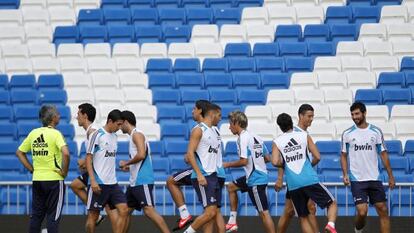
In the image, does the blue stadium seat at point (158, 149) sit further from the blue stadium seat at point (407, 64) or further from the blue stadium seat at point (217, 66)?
the blue stadium seat at point (407, 64)

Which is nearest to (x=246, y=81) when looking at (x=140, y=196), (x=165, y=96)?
(x=165, y=96)

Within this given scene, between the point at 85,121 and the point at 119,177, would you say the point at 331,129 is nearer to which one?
the point at 119,177

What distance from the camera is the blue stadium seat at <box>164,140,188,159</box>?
696 inches

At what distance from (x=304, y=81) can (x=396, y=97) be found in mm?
1822

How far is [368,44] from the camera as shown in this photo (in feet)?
63.2

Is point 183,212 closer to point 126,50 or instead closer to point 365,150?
point 365,150

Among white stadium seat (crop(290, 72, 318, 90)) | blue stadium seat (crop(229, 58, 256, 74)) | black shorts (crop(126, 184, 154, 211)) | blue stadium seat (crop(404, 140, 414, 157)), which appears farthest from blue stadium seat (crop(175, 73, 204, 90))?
black shorts (crop(126, 184, 154, 211))

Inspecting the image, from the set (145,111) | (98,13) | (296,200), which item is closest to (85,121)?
(296,200)

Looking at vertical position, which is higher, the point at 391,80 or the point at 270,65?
the point at 270,65

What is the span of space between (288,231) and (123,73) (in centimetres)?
588

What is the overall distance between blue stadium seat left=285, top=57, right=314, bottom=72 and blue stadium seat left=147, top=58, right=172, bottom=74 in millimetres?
2465

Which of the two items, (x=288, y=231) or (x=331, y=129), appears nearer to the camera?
(x=288, y=231)

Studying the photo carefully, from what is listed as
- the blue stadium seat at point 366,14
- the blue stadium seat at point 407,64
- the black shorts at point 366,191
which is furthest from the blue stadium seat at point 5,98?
the black shorts at point 366,191

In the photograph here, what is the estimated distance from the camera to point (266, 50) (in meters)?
19.6
